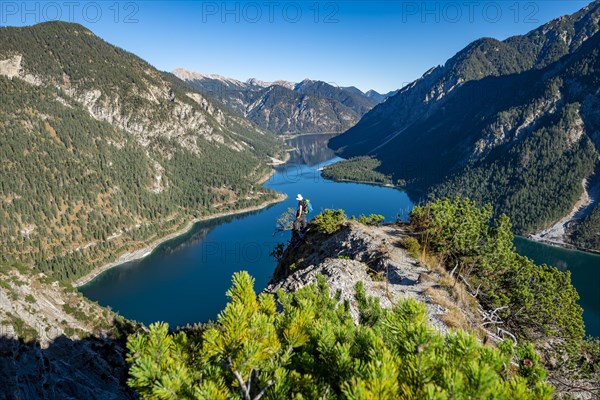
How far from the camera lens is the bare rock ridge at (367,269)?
15875 millimetres

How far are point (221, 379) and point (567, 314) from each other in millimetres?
22799

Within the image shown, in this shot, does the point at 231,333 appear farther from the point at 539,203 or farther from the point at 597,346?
the point at 539,203

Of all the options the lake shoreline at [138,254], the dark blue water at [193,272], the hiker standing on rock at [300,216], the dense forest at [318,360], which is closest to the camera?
the dense forest at [318,360]

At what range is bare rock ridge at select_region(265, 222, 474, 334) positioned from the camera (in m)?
15.9

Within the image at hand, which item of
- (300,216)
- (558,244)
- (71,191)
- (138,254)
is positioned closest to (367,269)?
(300,216)

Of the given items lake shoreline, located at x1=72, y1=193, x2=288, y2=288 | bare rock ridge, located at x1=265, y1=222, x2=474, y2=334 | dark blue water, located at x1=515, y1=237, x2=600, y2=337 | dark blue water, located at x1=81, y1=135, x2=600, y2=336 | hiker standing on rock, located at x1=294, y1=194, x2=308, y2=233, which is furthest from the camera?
lake shoreline, located at x1=72, y1=193, x2=288, y2=288

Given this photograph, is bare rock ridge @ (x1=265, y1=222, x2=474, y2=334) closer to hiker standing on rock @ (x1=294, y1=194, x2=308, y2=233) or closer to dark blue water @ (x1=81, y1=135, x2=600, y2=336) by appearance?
hiker standing on rock @ (x1=294, y1=194, x2=308, y2=233)

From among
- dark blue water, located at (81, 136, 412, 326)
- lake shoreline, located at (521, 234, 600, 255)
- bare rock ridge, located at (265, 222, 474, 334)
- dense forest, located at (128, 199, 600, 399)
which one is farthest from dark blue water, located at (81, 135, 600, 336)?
dense forest, located at (128, 199, 600, 399)

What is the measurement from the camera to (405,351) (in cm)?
457

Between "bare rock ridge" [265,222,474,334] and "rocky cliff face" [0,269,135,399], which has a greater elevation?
"bare rock ridge" [265,222,474,334]

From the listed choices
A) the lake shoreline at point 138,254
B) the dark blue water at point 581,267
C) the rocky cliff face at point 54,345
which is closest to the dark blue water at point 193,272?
the lake shoreline at point 138,254

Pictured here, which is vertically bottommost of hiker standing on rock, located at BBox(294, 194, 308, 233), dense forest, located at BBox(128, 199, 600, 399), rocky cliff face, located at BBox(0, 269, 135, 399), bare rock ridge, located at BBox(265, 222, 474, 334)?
rocky cliff face, located at BBox(0, 269, 135, 399)

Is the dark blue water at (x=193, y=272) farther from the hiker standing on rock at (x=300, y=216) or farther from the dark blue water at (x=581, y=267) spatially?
the hiker standing on rock at (x=300, y=216)

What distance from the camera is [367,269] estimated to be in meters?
20.5
